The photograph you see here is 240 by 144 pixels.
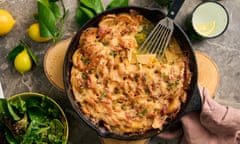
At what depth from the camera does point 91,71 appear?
8.88 feet

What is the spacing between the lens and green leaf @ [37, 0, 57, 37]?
9.56 ft

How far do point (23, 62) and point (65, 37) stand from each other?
1.00 ft

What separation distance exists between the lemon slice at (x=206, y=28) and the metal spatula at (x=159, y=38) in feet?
1.11

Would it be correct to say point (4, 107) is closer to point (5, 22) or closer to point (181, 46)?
point (5, 22)

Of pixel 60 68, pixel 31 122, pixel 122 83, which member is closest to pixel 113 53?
pixel 122 83

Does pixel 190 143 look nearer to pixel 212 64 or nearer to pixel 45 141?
pixel 212 64

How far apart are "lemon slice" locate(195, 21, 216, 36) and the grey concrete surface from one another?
0.09 meters

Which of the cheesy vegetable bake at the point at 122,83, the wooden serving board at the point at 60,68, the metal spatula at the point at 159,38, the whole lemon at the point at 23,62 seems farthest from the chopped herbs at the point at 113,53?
the whole lemon at the point at 23,62

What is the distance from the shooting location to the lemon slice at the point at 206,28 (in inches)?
119

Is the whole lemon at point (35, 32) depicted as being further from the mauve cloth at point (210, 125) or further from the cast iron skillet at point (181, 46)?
the mauve cloth at point (210, 125)

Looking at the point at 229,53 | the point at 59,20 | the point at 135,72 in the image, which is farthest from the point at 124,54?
the point at 229,53

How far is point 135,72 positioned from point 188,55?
1.04 ft

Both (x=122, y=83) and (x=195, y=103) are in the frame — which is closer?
(x=122, y=83)

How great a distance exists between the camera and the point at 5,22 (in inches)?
116
